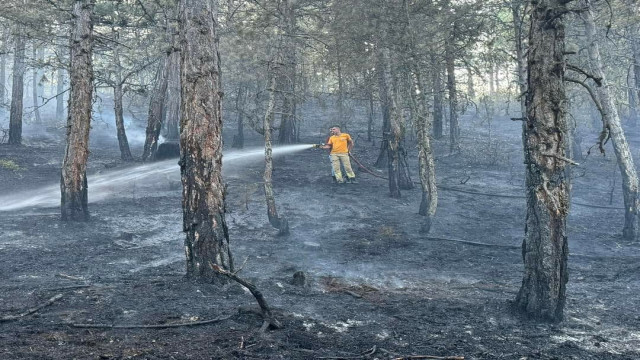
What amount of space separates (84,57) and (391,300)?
373 inches

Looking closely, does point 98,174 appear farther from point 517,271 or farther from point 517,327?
point 517,327

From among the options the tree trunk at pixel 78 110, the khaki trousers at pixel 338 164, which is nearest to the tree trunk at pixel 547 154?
the tree trunk at pixel 78 110

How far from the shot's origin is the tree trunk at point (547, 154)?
748 cm

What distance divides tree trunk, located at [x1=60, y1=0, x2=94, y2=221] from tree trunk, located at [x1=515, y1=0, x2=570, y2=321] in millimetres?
10357

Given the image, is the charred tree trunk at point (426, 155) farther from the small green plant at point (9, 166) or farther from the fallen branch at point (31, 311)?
the small green plant at point (9, 166)

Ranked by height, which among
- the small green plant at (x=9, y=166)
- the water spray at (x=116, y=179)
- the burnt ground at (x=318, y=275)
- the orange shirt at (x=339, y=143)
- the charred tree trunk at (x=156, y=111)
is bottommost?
the burnt ground at (x=318, y=275)

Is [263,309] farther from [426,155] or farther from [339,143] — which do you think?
[339,143]

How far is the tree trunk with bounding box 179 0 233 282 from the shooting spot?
27.5 feet

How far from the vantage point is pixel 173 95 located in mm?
22016

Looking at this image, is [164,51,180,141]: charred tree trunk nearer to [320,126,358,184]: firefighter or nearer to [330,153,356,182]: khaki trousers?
[320,126,358,184]: firefighter

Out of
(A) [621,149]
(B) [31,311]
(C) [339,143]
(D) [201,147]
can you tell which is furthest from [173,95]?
(B) [31,311]

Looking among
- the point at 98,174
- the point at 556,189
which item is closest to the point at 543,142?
the point at 556,189

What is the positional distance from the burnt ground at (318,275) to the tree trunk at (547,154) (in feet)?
2.88

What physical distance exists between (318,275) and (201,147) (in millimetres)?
3925
